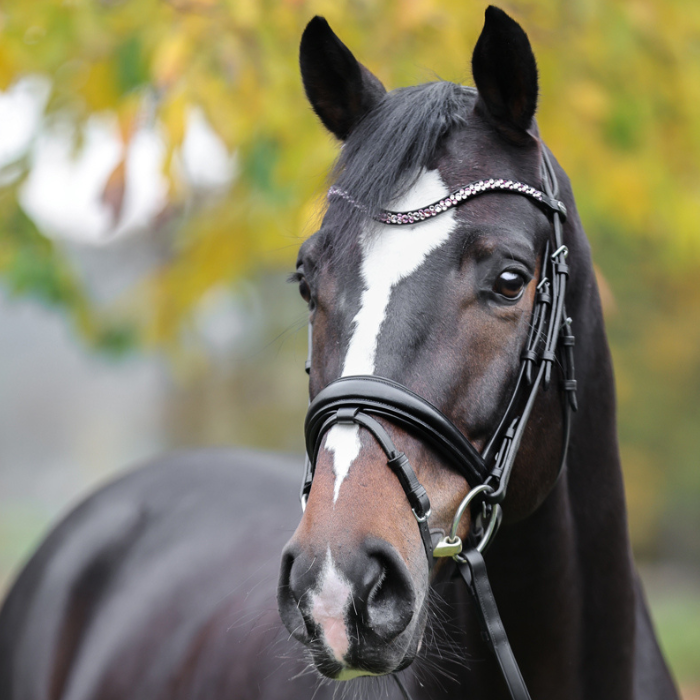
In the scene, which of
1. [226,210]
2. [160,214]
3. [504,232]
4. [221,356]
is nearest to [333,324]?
[504,232]

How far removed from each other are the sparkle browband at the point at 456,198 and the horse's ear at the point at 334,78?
1.40 ft

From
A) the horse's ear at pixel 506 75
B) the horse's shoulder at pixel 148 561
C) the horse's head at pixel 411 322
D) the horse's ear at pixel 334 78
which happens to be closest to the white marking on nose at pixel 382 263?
the horse's head at pixel 411 322

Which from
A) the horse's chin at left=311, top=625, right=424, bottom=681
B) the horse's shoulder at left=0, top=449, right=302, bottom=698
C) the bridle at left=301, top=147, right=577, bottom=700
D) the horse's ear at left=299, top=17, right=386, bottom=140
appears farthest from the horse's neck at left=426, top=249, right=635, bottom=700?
the horse's shoulder at left=0, top=449, right=302, bottom=698

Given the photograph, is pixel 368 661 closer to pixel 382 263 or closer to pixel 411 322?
pixel 411 322

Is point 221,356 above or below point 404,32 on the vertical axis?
above

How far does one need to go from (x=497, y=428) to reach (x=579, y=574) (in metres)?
0.64

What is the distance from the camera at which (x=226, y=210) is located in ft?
17.1

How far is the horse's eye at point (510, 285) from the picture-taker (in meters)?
1.80

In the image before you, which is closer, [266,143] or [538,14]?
[538,14]

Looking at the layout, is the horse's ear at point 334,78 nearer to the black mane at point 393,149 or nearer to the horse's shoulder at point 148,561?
the black mane at point 393,149

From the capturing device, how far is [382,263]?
178 centimetres

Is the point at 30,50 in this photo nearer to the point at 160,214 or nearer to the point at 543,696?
the point at 160,214

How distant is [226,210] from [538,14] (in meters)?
2.34

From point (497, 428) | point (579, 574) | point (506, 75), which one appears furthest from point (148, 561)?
point (506, 75)
